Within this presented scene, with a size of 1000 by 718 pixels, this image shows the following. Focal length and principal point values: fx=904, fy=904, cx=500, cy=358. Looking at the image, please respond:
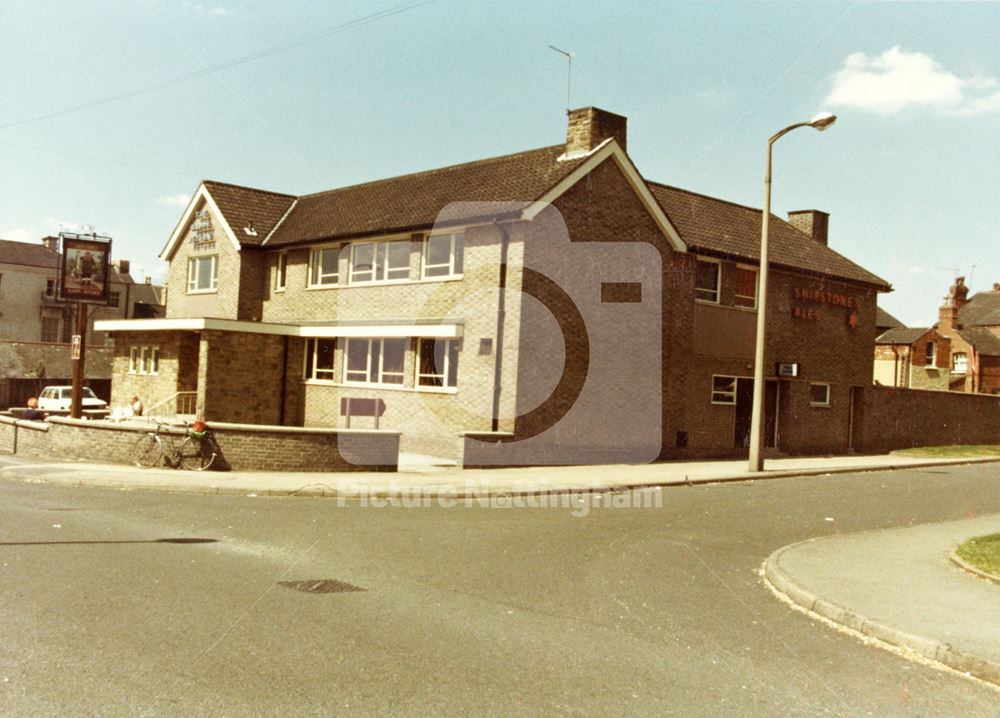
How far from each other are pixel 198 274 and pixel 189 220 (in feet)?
7.13

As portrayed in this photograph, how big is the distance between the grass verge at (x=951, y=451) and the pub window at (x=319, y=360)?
19454 millimetres

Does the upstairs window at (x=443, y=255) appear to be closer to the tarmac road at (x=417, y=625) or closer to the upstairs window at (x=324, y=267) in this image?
the upstairs window at (x=324, y=267)

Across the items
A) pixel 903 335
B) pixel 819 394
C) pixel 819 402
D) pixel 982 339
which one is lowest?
pixel 819 402

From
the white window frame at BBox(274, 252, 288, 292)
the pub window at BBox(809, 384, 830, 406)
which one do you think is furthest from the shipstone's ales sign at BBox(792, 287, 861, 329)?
the white window frame at BBox(274, 252, 288, 292)

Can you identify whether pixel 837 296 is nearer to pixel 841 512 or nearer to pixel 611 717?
pixel 841 512

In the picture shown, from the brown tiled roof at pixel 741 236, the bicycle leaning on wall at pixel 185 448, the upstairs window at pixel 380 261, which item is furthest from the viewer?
the brown tiled roof at pixel 741 236

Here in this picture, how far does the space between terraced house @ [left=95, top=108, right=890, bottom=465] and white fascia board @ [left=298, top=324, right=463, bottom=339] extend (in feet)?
0.28

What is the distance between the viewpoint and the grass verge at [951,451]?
3117cm

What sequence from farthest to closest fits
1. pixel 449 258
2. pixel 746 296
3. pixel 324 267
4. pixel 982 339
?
pixel 982 339 → pixel 324 267 → pixel 746 296 → pixel 449 258

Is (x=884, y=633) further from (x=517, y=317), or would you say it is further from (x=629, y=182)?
(x=629, y=182)

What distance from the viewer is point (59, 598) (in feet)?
24.6

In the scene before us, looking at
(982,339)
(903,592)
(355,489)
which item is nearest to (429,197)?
(355,489)

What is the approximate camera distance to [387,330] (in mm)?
25141

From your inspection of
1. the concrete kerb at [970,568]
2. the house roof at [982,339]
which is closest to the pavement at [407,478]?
the concrete kerb at [970,568]
